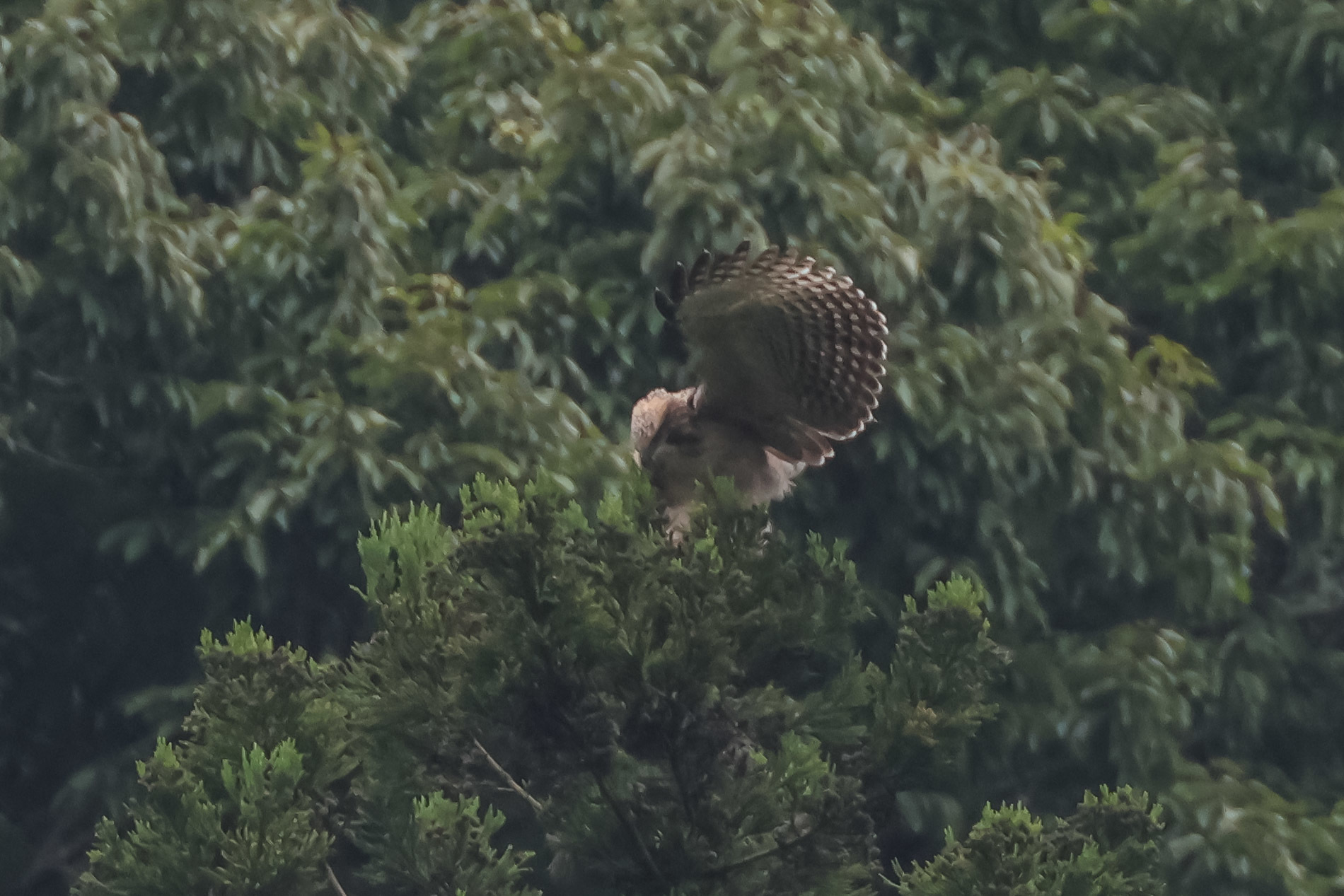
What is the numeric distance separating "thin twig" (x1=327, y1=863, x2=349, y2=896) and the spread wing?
1242mm

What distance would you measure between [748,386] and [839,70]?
3.09 metres

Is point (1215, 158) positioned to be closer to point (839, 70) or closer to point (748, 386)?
point (839, 70)

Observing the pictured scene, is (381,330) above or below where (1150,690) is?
above

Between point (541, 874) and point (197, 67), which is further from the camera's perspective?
point (197, 67)

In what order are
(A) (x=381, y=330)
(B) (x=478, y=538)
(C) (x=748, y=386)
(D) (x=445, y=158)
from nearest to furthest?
1. (B) (x=478, y=538)
2. (C) (x=748, y=386)
3. (A) (x=381, y=330)
4. (D) (x=445, y=158)

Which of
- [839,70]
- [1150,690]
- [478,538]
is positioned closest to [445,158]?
[839,70]

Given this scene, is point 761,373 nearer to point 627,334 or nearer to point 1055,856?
point 1055,856

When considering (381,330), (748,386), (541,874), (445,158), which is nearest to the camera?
(748,386)

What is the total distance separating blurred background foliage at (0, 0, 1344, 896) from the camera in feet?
21.8

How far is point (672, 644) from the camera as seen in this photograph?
3680 millimetres

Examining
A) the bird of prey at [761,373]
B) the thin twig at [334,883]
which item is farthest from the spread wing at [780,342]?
the thin twig at [334,883]

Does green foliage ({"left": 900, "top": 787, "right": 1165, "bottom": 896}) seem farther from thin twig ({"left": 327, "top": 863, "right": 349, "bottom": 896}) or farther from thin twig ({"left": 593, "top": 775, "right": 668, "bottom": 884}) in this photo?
thin twig ({"left": 327, "top": 863, "right": 349, "bottom": 896})

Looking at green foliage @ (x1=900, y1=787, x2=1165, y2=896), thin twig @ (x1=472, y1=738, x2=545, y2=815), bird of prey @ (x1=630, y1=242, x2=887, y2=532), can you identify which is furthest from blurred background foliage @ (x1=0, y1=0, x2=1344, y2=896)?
green foliage @ (x1=900, y1=787, x2=1165, y2=896)

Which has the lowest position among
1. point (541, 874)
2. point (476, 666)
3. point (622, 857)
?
point (541, 874)
